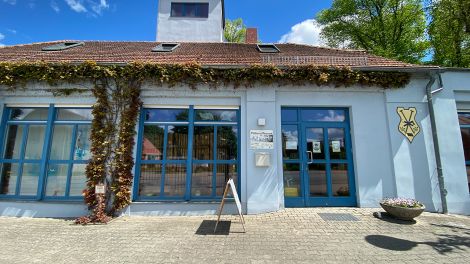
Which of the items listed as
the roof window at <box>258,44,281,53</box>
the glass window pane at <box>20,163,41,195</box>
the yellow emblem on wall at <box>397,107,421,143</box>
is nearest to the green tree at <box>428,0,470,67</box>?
the yellow emblem on wall at <box>397,107,421,143</box>

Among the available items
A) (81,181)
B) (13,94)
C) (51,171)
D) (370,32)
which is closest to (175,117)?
(81,181)

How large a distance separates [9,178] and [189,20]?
43.3 feet

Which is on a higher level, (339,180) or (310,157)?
(310,157)

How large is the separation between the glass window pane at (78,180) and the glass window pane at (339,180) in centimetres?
704

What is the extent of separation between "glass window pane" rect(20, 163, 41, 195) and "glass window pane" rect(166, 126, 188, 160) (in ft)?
12.3

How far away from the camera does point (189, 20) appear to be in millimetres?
16000

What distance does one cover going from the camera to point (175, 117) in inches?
277

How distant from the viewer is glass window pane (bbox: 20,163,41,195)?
6719 mm

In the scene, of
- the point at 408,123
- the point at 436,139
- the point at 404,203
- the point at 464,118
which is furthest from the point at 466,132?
the point at 404,203

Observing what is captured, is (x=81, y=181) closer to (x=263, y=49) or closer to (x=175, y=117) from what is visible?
(x=175, y=117)

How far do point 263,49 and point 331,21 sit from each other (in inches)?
492

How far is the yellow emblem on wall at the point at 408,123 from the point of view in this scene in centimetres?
679

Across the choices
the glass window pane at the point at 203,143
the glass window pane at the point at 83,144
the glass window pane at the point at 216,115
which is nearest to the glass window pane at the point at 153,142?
the glass window pane at the point at 203,143

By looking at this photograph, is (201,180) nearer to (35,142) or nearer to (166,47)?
(35,142)
